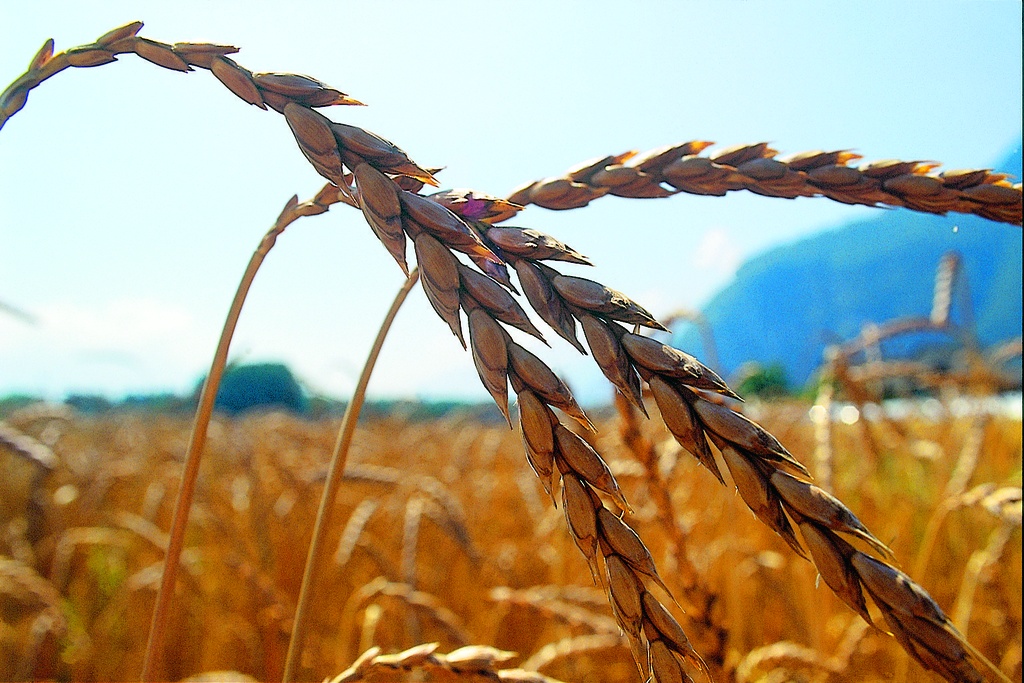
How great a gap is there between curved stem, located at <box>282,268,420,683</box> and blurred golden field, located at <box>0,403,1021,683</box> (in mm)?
220

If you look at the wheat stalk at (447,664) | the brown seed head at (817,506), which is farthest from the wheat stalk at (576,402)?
the wheat stalk at (447,664)

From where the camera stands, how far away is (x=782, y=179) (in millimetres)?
383

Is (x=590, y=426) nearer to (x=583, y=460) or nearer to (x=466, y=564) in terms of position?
(x=583, y=460)

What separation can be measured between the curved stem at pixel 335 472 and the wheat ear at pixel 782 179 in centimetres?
11

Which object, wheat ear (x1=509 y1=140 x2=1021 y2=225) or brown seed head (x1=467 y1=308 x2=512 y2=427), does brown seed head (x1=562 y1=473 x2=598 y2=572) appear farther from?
wheat ear (x1=509 y1=140 x2=1021 y2=225)

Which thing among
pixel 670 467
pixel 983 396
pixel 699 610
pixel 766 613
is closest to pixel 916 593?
pixel 699 610

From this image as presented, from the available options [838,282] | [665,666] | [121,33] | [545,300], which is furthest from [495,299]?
[838,282]

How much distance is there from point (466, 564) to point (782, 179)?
1.45 metres

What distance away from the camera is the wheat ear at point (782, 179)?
374mm

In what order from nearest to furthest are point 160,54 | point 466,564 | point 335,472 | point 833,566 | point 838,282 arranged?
point 833,566 → point 160,54 → point 335,472 → point 466,564 → point 838,282

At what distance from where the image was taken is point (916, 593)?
0.18m

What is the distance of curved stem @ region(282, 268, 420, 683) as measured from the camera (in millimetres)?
400

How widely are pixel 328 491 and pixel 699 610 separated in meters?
0.32

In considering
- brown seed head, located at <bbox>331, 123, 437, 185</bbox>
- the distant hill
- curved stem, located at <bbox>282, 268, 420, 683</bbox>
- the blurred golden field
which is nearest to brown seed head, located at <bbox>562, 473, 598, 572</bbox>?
brown seed head, located at <bbox>331, 123, 437, 185</bbox>
